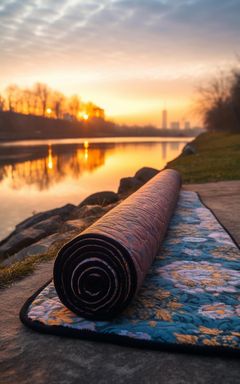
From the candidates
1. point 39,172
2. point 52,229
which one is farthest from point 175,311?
point 39,172

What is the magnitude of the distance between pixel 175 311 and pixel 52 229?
7513mm

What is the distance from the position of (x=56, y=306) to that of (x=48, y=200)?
16265 millimetres

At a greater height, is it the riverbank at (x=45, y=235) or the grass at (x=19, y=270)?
the grass at (x=19, y=270)

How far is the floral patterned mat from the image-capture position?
10.1ft

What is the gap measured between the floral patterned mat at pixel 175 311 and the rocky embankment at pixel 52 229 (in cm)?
241

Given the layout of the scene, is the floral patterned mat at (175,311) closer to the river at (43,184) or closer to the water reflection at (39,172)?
the river at (43,184)

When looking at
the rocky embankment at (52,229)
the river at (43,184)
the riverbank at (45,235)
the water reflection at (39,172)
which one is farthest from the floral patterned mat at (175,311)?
the water reflection at (39,172)

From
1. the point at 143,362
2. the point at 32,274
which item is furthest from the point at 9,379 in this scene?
the point at 32,274

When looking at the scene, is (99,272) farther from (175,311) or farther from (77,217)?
(77,217)

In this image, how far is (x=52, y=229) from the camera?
34.6ft

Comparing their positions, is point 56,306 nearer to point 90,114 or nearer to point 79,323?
point 79,323

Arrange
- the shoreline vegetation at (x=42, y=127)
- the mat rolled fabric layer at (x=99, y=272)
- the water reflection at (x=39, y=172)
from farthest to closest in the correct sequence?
Result: the shoreline vegetation at (x=42, y=127)
the water reflection at (x=39, y=172)
the mat rolled fabric layer at (x=99, y=272)

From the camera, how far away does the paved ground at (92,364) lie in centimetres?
271

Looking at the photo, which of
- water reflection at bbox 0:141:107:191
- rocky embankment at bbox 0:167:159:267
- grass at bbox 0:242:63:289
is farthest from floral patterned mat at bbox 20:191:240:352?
water reflection at bbox 0:141:107:191
